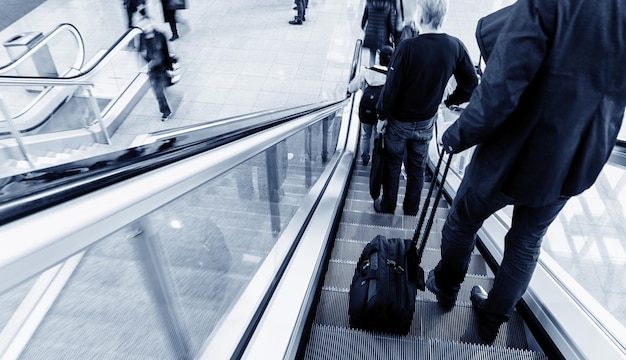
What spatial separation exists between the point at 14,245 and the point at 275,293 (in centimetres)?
142

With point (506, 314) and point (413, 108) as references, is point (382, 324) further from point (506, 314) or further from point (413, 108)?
point (413, 108)

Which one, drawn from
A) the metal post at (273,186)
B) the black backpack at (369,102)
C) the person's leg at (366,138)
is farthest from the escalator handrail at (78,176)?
the person's leg at (366,138)

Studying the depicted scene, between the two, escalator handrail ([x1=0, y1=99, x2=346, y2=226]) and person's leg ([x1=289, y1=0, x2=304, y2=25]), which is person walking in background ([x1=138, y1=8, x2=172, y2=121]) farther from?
escalator handrail ([x1=0, y1=99, x2=346, y2=226])

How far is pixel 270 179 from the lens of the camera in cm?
225

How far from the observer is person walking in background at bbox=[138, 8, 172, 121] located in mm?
6059

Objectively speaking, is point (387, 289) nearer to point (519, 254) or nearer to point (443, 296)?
point (443, 296)

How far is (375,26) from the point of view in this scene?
6492 mm

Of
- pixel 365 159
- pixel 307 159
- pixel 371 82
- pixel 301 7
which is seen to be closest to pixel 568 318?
pixel 307 159

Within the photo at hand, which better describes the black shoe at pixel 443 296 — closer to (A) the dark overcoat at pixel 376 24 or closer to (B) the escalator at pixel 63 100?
(B) the escalator at pixel 63 100

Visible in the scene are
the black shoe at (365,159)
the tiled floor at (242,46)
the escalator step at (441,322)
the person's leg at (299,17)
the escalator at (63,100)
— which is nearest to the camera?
the escalator step at (441,322)

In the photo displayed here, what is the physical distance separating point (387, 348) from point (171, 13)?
8.72 m

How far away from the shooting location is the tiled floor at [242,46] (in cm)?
698

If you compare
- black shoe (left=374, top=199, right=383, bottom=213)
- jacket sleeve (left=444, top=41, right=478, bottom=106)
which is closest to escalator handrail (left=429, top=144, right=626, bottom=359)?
jacket sleeve (left=444, top=41, right=478, bottom=106)

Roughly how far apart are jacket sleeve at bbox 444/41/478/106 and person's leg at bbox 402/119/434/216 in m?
0.35
